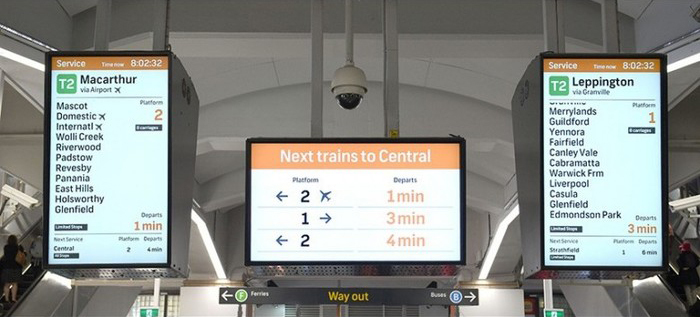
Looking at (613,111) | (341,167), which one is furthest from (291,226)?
(613,111)

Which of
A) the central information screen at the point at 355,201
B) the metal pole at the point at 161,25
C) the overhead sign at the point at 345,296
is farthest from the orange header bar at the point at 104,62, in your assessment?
the overhead sign at the point at 345,296

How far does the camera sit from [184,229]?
5.73 meters

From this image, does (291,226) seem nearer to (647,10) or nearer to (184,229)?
(184,229)

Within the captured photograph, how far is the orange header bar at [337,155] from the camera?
6043mm

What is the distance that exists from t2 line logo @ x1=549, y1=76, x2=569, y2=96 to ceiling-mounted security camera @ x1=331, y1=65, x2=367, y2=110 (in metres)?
1.65

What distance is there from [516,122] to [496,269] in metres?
17.4

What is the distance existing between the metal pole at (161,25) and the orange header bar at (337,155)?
0.86 meters

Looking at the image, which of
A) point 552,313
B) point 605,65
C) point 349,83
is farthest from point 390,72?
point 552,313

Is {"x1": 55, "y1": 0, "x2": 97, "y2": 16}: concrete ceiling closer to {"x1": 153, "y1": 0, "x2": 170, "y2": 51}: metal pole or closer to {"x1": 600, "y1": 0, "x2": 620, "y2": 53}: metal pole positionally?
{"x1": 153, "y1": 0, "x2": 170, "y2": 51}: metal pole

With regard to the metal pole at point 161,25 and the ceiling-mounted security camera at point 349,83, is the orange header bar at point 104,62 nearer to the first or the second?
the metal pole at point 161,25

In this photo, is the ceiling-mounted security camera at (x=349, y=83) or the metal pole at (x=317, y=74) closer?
the metal pole at (x=317, y=74)

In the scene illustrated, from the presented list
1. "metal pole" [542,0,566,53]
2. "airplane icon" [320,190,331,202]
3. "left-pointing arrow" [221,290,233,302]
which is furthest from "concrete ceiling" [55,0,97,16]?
"metal pole" [542,0,566,53]

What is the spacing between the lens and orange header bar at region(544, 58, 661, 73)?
223 inches

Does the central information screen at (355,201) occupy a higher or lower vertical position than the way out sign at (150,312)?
higher
